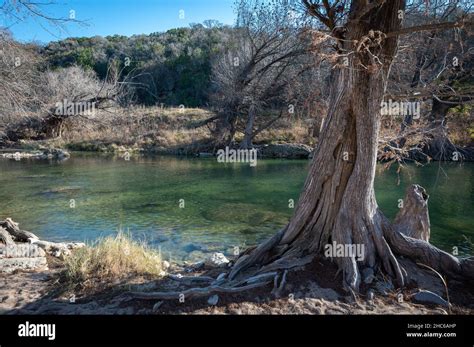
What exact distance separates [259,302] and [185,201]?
10412 millimetres

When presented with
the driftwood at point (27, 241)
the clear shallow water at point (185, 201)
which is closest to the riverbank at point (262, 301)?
the clear shallow water at point (185, 201)

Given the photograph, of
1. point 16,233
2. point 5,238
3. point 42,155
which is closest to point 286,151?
point 42,155

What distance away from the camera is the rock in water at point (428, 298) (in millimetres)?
4773

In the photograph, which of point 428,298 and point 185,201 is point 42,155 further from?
point 428,298

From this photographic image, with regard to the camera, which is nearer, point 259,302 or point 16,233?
point 259,302

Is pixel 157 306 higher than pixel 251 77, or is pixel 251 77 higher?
pixel 251 77

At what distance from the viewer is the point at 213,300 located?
15.7 feet

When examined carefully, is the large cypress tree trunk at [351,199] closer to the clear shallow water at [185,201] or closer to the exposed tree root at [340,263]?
the exposed tree root at [340,263]

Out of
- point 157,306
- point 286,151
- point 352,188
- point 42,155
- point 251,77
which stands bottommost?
point 157,306

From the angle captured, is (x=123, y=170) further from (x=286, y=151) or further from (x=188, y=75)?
(x=188, y=75)

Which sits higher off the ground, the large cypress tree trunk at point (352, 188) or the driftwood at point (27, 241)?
the large cypress tree trunk at point (352, 188)

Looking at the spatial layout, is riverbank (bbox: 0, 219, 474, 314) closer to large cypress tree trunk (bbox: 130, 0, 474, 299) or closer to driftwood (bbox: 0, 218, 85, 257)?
large cypress tree trunk (bbox: 130, 0, 474, 299)

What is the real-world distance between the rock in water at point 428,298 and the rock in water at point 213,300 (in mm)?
2448

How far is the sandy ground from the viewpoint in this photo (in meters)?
4.61
